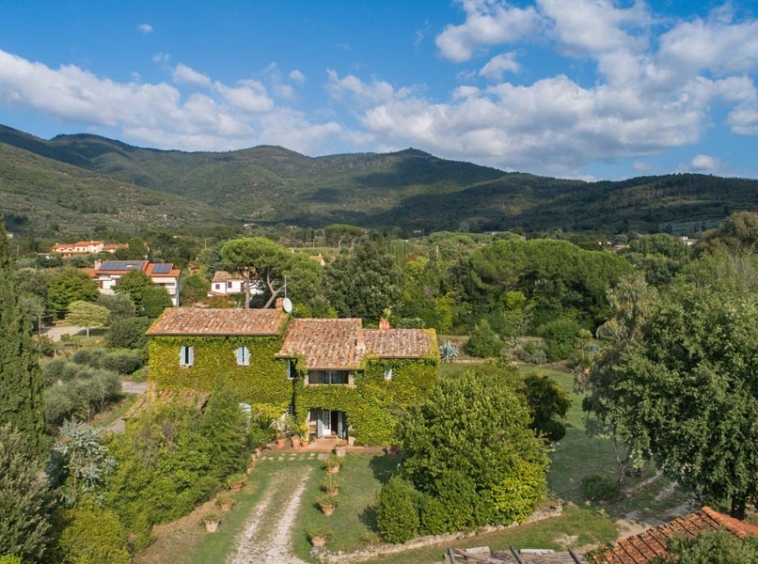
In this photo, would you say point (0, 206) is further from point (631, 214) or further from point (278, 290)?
point (631, 214)

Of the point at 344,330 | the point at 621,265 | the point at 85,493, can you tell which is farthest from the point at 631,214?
the point at 85,493

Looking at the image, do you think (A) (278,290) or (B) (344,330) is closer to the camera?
(B) (344,330)

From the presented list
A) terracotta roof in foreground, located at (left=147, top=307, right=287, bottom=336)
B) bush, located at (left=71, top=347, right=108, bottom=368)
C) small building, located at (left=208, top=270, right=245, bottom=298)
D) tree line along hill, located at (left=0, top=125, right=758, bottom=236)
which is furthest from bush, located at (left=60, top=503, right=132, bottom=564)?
tree line along hill, located at (left=0, top=125, right=758, bottom=236)

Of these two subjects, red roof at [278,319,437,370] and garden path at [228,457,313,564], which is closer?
garden path at [228,457,313,564]

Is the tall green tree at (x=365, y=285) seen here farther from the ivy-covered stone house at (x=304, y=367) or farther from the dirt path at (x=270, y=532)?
the dirt path at (x=270, y=532)

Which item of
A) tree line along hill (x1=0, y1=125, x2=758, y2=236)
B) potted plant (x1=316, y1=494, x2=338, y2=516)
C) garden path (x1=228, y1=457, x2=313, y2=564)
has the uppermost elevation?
tree line along hill (x1=0, y1=125, x2=758, y2=236)

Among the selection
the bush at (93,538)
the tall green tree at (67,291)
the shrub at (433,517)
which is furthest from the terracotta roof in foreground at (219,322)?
the tall green tree at (67,291)

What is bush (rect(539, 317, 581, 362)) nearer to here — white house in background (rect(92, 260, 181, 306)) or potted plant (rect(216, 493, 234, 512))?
potted plant (rect(216, 493, 234, 512))
